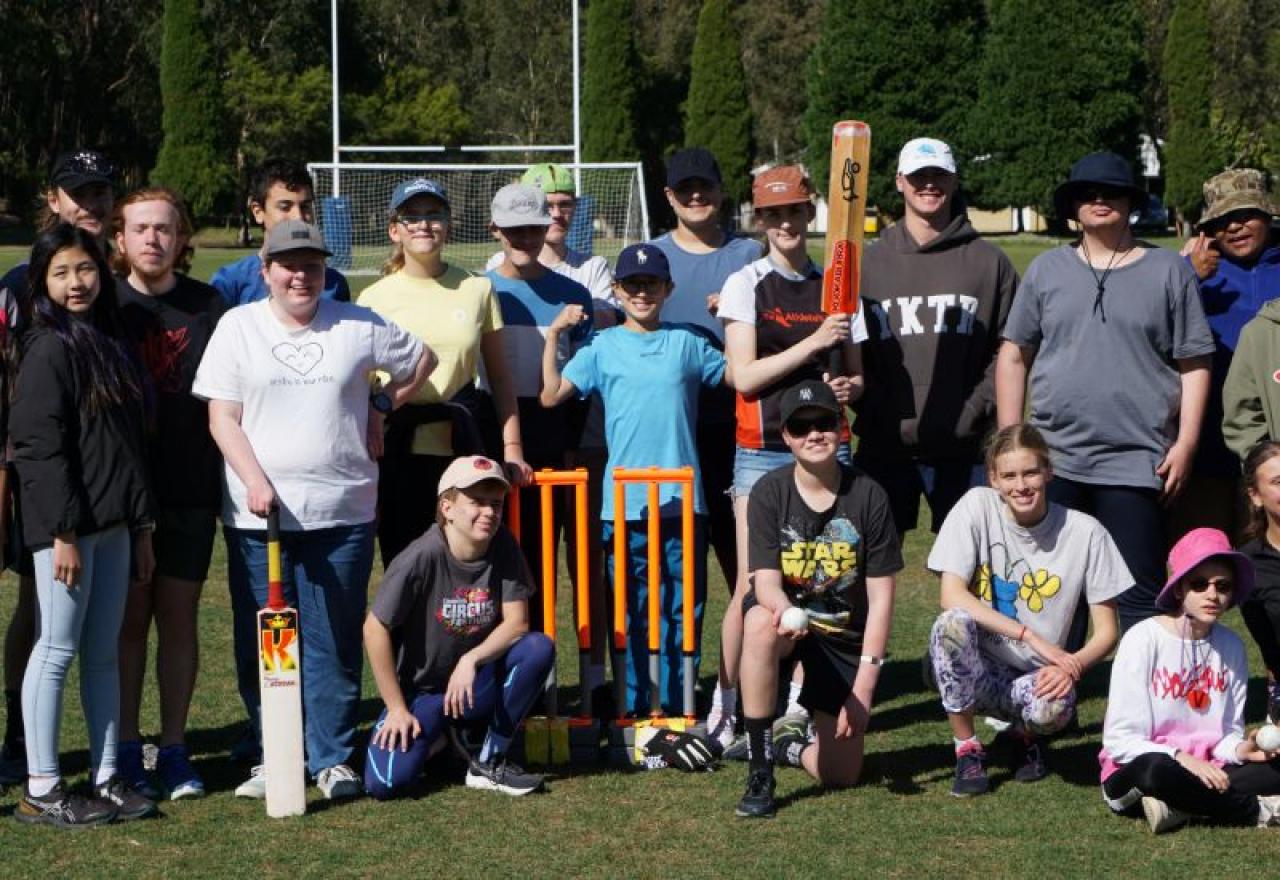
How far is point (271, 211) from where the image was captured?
613 cm

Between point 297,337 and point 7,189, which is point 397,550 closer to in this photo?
point 297,337

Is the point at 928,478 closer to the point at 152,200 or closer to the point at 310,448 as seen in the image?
the point at 310,448

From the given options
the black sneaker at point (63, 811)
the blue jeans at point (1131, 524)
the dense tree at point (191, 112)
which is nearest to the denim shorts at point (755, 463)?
the blue jeans at point (1131, 524)

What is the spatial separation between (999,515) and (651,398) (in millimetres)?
1269

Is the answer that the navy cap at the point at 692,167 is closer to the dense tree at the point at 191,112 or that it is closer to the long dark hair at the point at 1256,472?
the long dark hair at the point at 1256,472

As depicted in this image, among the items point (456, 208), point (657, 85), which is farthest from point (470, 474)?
point (657, 85)

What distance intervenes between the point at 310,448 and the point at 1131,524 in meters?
2.82

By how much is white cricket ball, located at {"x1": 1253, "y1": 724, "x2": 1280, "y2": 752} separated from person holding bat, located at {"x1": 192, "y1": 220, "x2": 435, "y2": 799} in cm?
282

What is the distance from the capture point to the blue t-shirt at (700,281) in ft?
21.9

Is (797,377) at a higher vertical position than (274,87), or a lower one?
lower

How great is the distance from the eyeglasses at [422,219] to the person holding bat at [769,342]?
102cm

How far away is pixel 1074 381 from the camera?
608 centimetres

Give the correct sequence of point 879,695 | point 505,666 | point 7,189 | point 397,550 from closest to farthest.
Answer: point 505,666 → point 397,550 → point 879,695 → point 7,189

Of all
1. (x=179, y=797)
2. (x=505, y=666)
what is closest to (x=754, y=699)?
(x=505, y=666)
